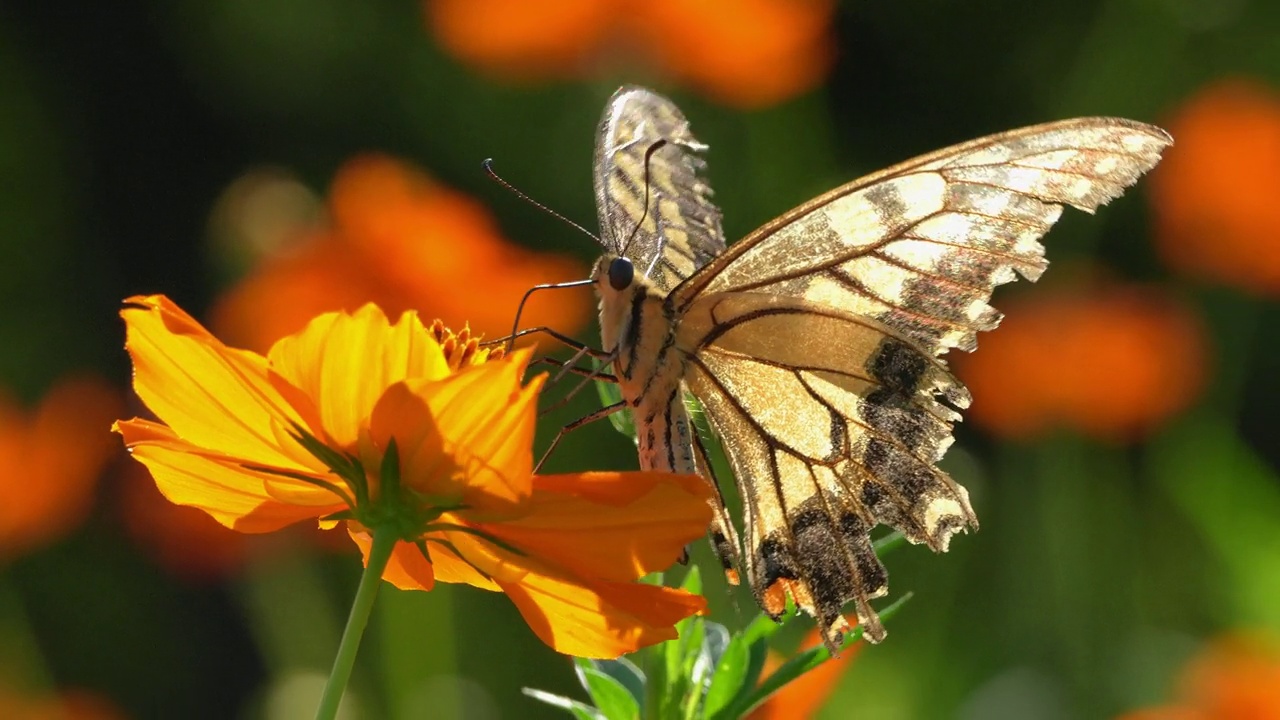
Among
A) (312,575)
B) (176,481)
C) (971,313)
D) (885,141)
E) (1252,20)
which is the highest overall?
(1252,20)

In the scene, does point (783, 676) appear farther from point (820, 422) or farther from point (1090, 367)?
point (1090, 367)

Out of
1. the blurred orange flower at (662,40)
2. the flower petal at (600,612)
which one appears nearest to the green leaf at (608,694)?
the flower petal at (600,612)

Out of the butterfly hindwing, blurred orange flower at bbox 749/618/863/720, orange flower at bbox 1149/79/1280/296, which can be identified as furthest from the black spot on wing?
orange flower at bbox 1149/79/1280/296

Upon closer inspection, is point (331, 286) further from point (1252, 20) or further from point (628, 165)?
point (1252, 20)

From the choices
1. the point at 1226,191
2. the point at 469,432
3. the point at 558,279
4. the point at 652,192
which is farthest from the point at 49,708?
the point at 1226,191

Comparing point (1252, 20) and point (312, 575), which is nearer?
point (312, 575)

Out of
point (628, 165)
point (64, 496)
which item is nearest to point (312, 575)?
point (64, 496)
